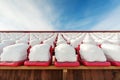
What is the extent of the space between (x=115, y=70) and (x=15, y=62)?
70 cm

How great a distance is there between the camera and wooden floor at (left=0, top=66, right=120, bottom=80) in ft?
3.14

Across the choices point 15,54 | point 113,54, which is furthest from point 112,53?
point 15,54

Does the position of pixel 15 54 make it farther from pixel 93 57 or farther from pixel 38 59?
pixel 93 57

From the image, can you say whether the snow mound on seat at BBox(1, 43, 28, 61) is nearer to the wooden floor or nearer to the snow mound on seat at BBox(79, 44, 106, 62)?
the wooden floor

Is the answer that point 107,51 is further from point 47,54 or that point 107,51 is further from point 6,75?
point 6,75

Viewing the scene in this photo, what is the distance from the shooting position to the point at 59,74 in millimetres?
964

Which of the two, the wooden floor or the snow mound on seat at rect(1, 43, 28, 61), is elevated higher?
the snow mound on seat at rect(1, 43, 28, 61)

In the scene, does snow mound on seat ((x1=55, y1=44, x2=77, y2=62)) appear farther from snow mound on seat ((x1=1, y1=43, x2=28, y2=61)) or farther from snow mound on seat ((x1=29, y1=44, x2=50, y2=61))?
snow mound on seat ((x1=1, y1=43, x2=28, y2=61))

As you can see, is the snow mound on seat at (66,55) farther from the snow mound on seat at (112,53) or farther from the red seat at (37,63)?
the snow mound on seat at (112,53)

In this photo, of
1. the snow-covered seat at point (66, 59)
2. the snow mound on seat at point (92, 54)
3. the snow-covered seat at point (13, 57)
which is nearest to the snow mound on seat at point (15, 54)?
the snow-covered seat at point (13, 57)

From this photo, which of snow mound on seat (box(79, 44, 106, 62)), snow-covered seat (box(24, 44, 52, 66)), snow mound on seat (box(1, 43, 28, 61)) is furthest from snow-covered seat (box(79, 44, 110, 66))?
snow mound on seat (box(1, 43, 28, 61))

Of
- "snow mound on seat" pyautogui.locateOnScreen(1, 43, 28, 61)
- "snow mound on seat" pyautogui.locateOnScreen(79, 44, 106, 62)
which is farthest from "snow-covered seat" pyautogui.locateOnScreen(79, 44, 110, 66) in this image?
"snow mound on seat" pyautogui.locateOnScreen(1, 43, 28, 61)

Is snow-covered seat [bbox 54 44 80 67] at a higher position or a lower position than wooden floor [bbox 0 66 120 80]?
higher

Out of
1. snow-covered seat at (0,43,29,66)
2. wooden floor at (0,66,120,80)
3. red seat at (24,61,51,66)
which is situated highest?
snow-covered seat at (0,43,29,66)
